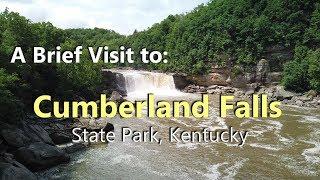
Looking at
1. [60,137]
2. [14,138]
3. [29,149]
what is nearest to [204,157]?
[60,137]

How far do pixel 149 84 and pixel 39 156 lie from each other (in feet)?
148

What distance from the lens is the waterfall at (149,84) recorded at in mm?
67062

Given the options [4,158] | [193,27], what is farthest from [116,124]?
[193,27]

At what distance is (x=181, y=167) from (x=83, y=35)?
14130 centimetres

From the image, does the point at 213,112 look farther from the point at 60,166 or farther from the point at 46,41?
the point at 60,166

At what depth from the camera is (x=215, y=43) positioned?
7519 centimetres

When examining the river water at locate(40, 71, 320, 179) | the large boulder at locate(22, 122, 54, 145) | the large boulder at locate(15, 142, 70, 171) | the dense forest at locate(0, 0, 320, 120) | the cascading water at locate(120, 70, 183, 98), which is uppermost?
the dense forest at locate(0, 0, 320, 120)

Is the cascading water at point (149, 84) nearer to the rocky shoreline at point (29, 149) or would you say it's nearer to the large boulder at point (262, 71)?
the large boulder at point (262, 71)

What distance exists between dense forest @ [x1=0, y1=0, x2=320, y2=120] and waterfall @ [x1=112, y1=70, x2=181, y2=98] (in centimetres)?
639

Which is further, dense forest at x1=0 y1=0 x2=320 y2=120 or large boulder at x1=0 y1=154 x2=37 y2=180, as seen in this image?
dense forest at x1=0 y1=0 x2=320 y2=120

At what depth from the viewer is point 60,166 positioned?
26422 mm

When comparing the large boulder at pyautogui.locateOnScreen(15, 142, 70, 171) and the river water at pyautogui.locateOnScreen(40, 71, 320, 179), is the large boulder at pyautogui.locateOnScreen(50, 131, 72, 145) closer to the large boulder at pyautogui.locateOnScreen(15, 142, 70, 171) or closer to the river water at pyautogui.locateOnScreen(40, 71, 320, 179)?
the river water at pyautogui.locateOnScreen(40, 71, 320, 179)

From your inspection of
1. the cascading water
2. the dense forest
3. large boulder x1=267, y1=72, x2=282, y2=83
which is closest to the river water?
the dense forest

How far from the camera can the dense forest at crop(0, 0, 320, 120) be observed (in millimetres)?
39859
